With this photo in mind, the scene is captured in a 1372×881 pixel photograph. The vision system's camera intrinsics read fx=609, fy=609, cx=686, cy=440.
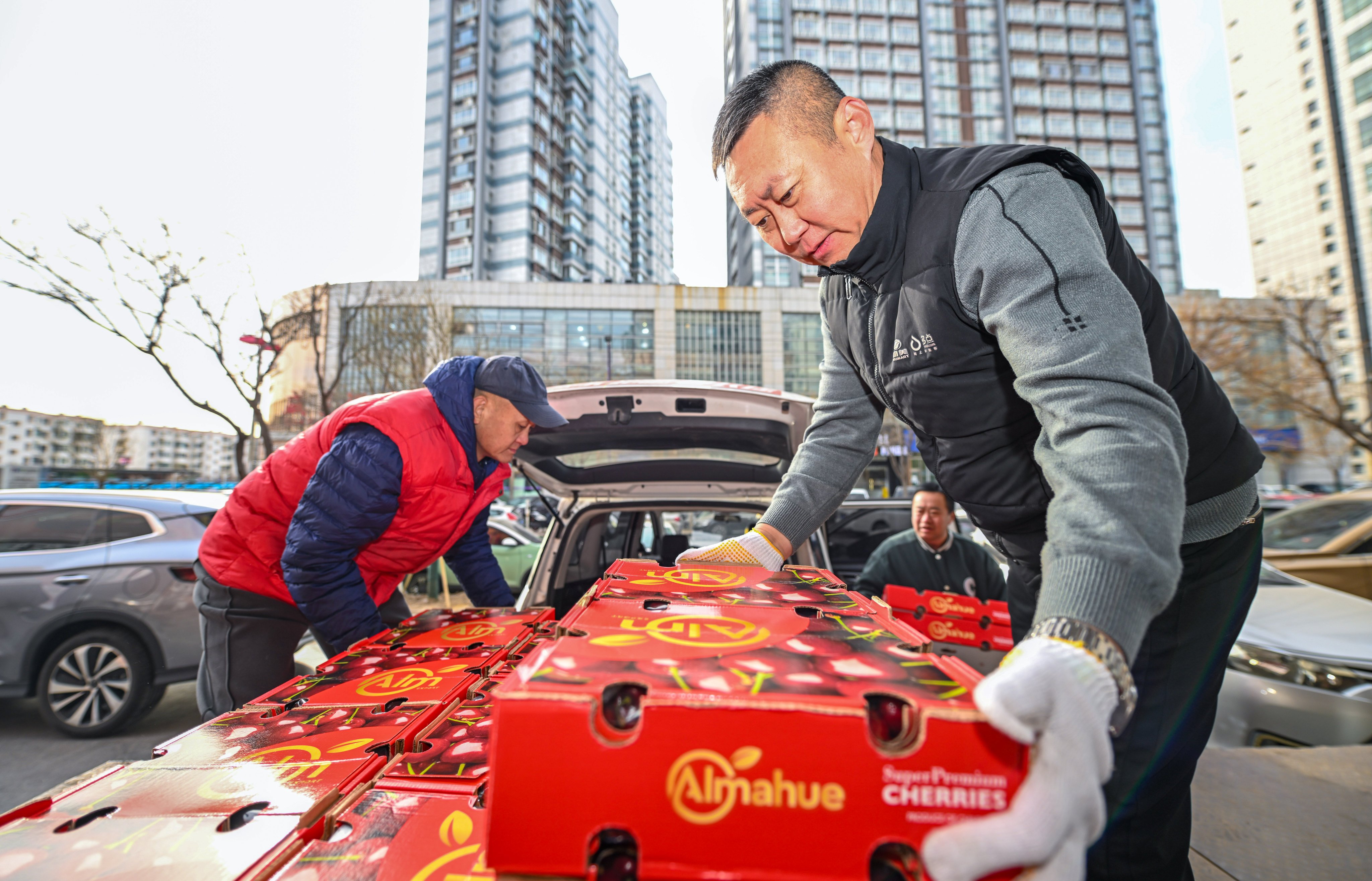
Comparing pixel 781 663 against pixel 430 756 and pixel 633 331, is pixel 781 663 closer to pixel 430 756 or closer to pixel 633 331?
A: pixel 430 756

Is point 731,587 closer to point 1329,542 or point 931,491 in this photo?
point 931,491

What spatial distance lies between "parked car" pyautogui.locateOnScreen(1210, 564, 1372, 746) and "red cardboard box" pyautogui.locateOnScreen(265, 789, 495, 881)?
3429 mm

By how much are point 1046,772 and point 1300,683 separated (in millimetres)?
3605

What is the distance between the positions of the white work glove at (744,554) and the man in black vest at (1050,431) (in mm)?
14

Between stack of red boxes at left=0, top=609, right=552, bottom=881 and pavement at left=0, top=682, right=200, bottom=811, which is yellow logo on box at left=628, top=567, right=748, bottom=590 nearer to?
stack of red boxes at left=0, top=609, right=552, bottom=881

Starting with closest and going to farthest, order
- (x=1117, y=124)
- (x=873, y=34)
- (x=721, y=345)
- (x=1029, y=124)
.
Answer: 1. (x=721, y=345)
2. (x=873, y=34)
3. (x=1029, y=124)
4. (x=1117, y=124)

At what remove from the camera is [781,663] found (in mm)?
753

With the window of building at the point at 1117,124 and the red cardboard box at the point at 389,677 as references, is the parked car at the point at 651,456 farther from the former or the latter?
the window of building at the point at 1117,124

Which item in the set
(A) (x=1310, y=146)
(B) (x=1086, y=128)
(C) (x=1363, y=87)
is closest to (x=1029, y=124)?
(B) (x=1086, y=128)

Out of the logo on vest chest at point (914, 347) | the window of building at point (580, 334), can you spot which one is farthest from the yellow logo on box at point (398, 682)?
the window of building at point (580, 334)

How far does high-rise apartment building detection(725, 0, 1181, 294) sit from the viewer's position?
4462 centimetres

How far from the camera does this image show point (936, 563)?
434 centimetres

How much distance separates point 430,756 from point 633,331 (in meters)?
35.8

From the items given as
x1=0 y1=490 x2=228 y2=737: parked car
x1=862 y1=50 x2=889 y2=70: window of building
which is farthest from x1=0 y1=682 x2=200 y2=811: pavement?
x1=862 y1=50 x2=889 y2=70: window of building
